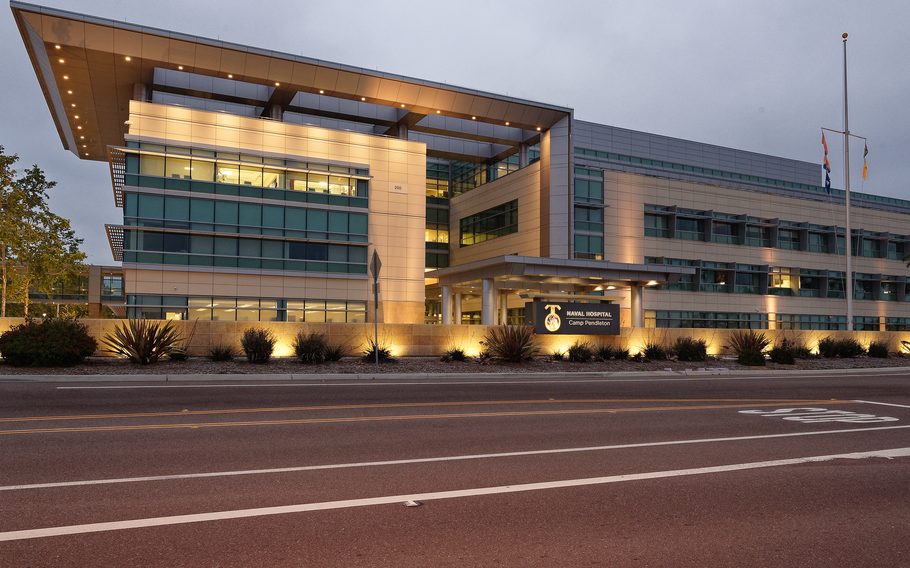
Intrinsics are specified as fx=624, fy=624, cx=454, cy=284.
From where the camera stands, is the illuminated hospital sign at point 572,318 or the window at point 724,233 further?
the window at point 724,233

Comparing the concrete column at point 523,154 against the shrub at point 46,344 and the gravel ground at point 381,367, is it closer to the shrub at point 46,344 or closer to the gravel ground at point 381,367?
the gravel ground at point 381,367

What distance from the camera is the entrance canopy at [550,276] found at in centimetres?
3300

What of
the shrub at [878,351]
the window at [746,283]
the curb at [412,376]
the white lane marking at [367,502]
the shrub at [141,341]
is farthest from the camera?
the window at [746,283]

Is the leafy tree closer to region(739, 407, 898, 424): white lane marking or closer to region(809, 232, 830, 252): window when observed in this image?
region(739, 407, 898, 424): white lane marking

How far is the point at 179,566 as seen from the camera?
161 inches

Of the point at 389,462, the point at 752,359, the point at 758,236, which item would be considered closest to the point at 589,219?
the point at 758,236

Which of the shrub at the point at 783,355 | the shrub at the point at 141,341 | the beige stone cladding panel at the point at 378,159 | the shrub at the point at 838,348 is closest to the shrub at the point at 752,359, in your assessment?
the shrub at the point at 783,355

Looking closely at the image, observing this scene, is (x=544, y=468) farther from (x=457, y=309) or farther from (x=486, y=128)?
(x=486, y=128)

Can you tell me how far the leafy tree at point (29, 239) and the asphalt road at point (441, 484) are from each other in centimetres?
2379

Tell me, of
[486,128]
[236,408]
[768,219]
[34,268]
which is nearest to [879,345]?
[768,219]

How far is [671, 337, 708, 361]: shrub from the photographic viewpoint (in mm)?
26031

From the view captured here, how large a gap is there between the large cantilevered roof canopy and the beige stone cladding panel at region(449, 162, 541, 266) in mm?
3714

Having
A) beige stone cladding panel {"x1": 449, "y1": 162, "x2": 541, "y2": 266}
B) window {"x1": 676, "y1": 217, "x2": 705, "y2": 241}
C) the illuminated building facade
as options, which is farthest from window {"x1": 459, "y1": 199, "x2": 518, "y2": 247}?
window {"x1": 676, "y1": 217, "x2": 705, "y2": 241}

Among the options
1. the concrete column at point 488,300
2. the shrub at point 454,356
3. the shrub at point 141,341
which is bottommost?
the shrub at point 454,356
